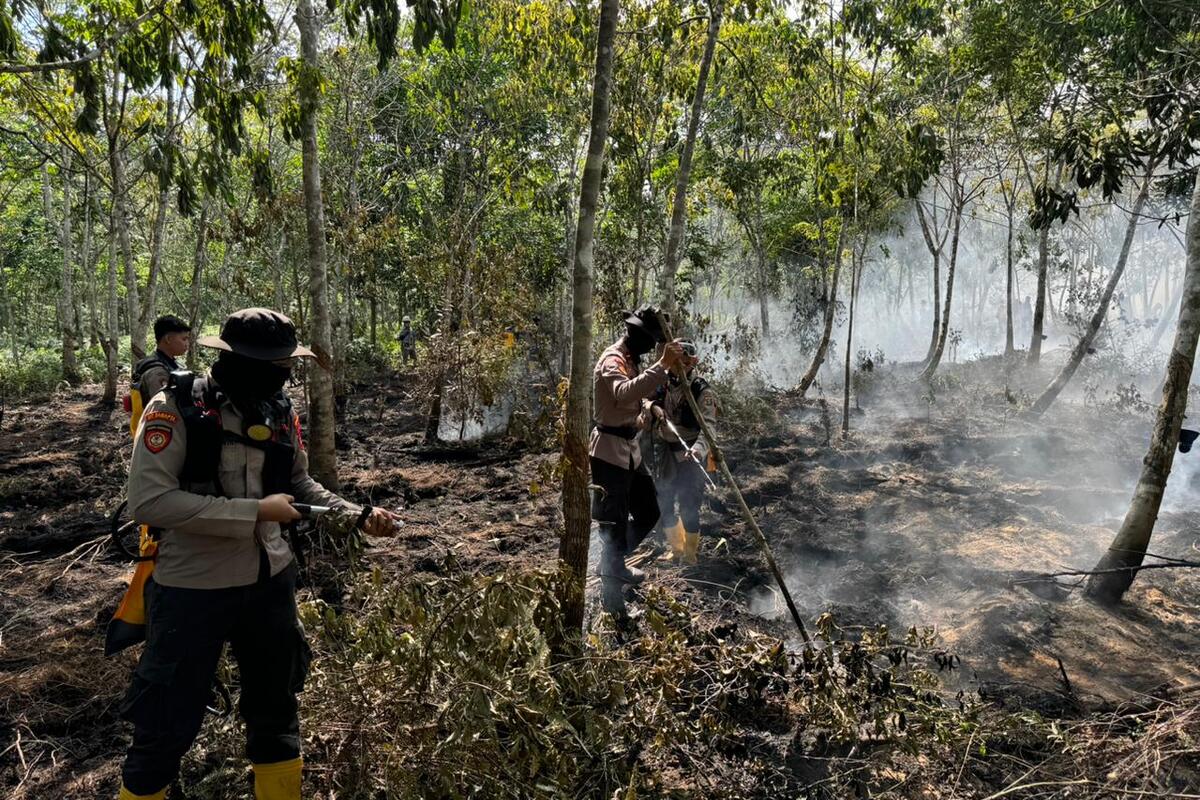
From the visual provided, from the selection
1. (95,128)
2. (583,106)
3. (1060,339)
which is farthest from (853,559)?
(1060,339)

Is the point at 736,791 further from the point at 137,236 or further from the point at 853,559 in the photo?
the point at 137,236

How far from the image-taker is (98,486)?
309 inches

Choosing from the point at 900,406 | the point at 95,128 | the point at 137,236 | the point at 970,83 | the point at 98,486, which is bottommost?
the point at 98,486

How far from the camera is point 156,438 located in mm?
2246

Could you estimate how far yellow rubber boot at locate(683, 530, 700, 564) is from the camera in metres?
5.54

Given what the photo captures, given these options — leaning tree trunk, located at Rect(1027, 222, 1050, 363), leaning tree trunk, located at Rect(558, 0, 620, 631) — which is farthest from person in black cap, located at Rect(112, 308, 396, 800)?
leaning tree trunk, located at Rect(1027, 222, 1050, 363)

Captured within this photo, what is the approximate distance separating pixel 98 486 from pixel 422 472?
11.3 feet

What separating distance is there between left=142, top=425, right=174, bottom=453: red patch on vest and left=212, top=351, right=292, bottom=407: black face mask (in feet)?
0.74

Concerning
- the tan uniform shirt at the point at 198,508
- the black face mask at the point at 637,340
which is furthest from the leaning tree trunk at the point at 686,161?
the tan uniform shirt at the point at 198,508

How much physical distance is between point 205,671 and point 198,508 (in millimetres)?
574

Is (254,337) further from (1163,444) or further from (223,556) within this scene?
(1163,444)

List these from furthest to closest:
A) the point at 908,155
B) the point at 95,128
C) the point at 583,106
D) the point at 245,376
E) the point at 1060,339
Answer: the point at 1060,339 < the point at 583,106 < the point at 908,155 < the point at 95,128 < the point at 245,376

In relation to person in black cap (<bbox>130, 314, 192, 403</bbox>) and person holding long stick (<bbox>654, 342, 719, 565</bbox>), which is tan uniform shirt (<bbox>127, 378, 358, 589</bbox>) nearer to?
person in black cap (<bbox>130, 314, 192, 403</bbox>)

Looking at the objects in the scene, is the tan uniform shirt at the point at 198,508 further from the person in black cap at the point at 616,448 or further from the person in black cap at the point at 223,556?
the person in black cap at the point at 616,448
